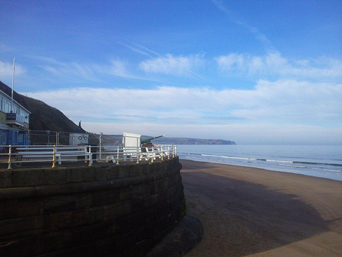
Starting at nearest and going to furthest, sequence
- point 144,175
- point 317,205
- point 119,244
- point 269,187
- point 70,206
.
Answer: point 70,206, point 119,244, point 144,175, point 317,205, point 269,187

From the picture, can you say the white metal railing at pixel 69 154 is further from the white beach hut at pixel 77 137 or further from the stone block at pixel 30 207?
the white beach hut at pixel 77 137

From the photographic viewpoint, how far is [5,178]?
6258 mm

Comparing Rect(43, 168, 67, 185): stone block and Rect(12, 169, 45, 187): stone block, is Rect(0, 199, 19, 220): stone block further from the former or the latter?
Rect(43, 168, 67, 185): stone block

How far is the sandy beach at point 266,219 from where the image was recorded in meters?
11.6

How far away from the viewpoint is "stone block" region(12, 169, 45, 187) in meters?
6.36

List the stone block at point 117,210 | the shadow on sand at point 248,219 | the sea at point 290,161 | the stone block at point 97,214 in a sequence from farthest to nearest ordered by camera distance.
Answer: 1. the sea at point 290,161
2. the shadow on sand at point 248,219
3. the stone block at point 117,210
4. the stone block at point 97,214

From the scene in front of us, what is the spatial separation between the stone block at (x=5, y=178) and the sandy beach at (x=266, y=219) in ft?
22.5

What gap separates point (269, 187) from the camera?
25469 millimetres

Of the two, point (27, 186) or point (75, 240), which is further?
point (75, 240)

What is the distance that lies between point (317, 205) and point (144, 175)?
15.0m

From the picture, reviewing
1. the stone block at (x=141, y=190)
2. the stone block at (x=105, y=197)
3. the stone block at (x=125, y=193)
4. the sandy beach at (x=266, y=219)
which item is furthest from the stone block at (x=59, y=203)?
the sandy beach at (x=266, y=219)

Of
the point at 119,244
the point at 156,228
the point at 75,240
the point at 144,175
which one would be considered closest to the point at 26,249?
the point at 75,240

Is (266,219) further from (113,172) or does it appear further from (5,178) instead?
(5,178)

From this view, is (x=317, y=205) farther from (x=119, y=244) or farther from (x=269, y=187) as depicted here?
(x=119, y=244)
